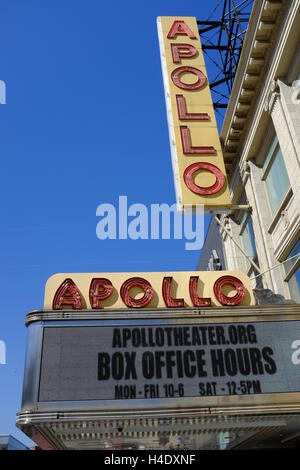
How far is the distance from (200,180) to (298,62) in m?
4.44

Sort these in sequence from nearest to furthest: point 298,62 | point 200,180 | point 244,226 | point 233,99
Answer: point 298,62 < point 200,180 < point 233,99 < point 244,226

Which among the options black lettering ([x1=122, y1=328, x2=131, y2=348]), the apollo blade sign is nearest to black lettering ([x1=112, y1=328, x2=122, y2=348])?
the apollo blade sign

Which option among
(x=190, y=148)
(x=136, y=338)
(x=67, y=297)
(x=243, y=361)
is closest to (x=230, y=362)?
(x=243, y=361)

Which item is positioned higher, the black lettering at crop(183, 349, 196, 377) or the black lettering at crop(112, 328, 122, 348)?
the black lettering at crop(112, 328, 122, 348)

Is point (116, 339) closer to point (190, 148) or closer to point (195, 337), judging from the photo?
point (195, 337)

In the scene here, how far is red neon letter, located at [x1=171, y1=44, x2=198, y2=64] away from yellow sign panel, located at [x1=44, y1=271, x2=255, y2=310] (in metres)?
10.2

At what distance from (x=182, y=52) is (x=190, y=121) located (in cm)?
374

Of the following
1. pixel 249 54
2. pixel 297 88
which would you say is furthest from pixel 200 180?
pixel 249 54

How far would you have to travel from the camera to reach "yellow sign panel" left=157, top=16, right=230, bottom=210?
13000 mm

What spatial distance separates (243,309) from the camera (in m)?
8.89

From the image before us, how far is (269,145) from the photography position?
14312 mm

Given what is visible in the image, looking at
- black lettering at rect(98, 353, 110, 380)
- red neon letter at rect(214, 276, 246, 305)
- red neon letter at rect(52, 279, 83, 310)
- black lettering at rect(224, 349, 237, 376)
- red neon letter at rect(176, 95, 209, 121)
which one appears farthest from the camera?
red neon letter at rect(176, 95, 209, 121)

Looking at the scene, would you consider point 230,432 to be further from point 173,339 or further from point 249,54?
point 249,54

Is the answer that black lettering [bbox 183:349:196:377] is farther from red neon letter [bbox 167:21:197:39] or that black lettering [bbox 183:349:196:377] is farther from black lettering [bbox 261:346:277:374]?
red neon letter [bbox 167:21:197:39]
